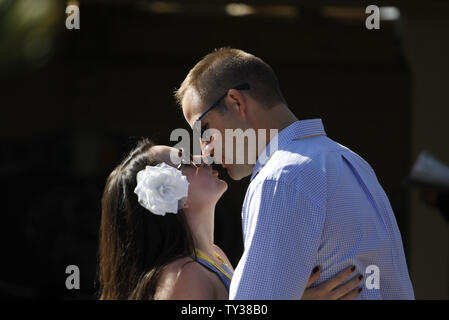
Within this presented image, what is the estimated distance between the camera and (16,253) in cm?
568

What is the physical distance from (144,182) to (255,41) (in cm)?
364

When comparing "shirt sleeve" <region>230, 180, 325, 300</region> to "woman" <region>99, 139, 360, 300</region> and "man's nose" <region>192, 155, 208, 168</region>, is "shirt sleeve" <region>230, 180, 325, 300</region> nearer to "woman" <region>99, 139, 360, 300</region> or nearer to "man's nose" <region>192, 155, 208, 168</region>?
"woman" <region>99, 139, 360, 300</region>

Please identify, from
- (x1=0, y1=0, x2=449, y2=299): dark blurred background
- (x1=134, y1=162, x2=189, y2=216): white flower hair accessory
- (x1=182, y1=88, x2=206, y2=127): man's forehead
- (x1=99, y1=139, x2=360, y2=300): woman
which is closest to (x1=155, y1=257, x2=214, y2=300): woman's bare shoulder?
(x1=99, y1=139, x2=360, y2=300): woman

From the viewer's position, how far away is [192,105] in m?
2.50

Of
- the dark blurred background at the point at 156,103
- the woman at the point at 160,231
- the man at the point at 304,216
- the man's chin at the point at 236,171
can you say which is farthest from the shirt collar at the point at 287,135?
the dark blurred background at the point at 156,103

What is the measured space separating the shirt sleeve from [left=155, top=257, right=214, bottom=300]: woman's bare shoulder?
17.1 inches

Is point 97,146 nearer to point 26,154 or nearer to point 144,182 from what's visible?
point 26,154

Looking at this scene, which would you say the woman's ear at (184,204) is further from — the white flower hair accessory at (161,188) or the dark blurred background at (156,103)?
the dark blurred background at (156,103)

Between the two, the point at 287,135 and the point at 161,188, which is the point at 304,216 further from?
the point at 161,188

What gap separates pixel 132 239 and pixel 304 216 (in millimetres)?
851

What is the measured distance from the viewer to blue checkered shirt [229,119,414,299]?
1.89m

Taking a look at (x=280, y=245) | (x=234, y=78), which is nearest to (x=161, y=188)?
(x=234, y=78)

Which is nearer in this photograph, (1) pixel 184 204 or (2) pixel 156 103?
(1) pixel 184 204
